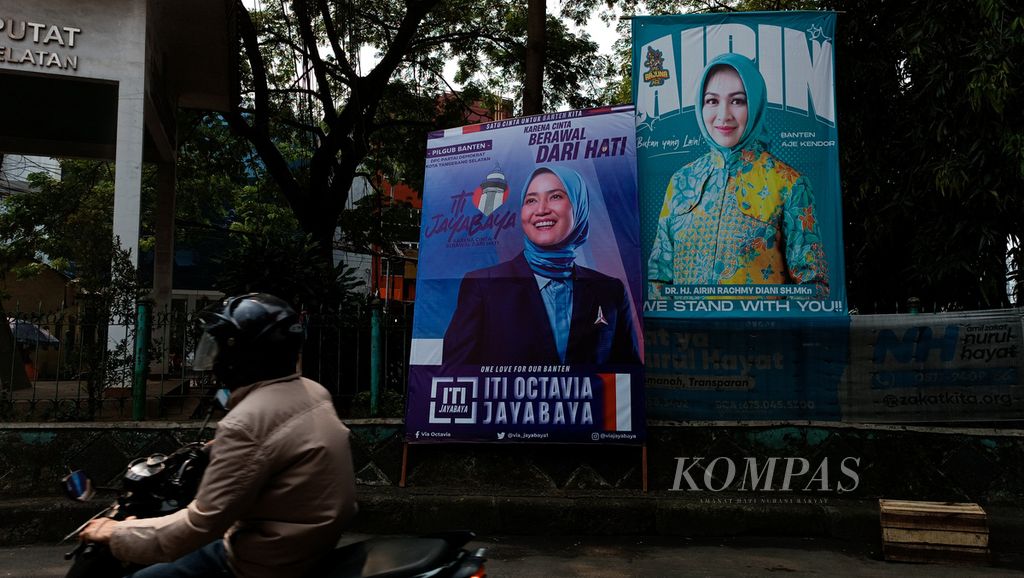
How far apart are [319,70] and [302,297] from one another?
726 cm

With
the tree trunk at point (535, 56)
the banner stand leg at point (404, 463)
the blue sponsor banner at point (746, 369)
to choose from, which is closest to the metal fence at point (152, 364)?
the banner stand leg at point (404, 463)

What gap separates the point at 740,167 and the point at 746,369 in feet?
5.92

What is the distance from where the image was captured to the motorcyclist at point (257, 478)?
7.17 feet

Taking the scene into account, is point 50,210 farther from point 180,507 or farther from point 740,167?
point 180,507

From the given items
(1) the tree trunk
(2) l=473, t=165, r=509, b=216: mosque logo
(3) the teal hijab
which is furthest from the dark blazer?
(1) the tree trunk

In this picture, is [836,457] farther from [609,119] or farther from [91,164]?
[91,164]

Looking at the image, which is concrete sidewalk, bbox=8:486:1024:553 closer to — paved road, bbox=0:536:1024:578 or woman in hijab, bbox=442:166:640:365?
paved road, bbox=0:536:1024:578

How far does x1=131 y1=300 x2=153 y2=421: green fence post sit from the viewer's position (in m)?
6.72

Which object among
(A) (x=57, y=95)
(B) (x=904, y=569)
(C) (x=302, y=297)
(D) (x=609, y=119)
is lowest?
(B) (x=904, y=569)

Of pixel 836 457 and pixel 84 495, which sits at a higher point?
pixel 84 495

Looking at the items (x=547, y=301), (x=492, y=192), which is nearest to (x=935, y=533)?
(x=547, y=301)

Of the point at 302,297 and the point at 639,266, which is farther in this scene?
the point at 302,297

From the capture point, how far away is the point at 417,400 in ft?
21.9

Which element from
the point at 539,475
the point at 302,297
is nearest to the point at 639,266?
the point at 539,475
